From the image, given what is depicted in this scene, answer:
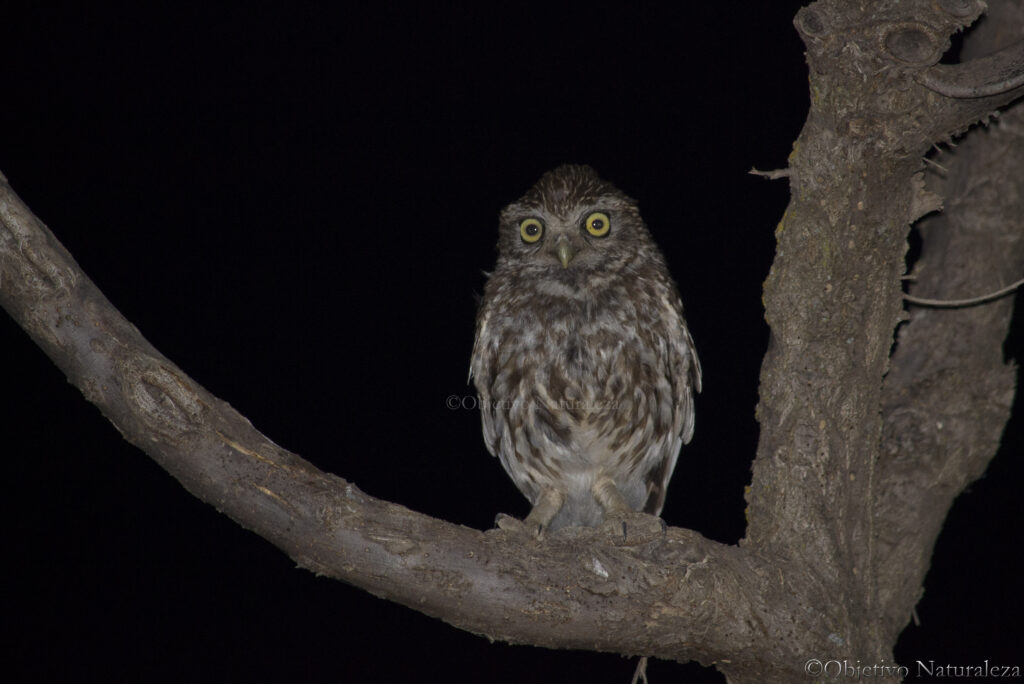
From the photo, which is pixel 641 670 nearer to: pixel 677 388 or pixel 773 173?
pixel 677 388

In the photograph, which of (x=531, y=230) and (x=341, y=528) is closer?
(x=341, y=528)

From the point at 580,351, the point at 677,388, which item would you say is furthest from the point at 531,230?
the point at 677,388

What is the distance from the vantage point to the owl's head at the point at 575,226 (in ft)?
12.4

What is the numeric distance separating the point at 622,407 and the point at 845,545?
985mm

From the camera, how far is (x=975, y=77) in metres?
2.73

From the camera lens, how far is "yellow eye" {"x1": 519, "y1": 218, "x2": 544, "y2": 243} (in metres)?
3.84

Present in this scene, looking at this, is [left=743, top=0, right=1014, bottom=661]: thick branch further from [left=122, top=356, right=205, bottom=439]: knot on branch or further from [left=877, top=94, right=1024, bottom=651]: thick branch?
[left=122, top=356, right=205, bottom=439]: knot on branch

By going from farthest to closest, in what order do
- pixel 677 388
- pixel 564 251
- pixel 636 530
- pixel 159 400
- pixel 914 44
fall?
pixel 677 388 → pixel 564 251 → pixel 636 530 → pixel 914 44 → pixel 159 400

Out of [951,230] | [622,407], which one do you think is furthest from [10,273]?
[951,230]

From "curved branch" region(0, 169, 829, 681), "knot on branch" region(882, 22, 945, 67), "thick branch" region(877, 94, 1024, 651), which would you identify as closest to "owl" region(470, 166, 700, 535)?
"curved branch" region(0, 169, 829, 681)

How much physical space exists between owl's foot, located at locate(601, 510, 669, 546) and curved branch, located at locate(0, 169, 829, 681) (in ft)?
0.11

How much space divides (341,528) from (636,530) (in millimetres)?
978

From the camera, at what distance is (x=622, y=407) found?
3.66 m

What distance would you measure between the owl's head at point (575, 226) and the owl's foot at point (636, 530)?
1.13 m
